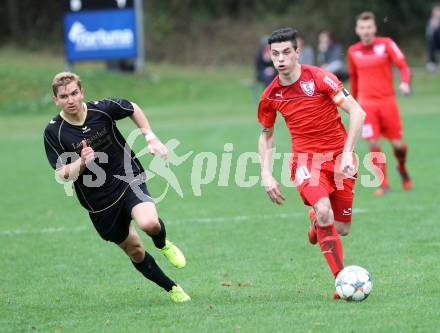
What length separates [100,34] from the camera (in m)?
27.4

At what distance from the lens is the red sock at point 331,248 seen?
271 inches

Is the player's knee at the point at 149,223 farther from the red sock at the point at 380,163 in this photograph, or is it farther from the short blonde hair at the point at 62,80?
the red sock at the point at 380,163

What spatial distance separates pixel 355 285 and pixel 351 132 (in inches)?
45.1

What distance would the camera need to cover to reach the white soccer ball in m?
6.52

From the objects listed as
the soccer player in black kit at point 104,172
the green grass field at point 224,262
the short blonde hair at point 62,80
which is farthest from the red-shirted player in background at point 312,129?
the short blonde hair at point 62,80

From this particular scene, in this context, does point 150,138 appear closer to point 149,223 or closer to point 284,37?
point 149,223

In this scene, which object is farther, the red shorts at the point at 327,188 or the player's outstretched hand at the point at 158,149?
the red shorts at the point at 327,188

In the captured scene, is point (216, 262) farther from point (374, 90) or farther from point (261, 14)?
point (261, 14)

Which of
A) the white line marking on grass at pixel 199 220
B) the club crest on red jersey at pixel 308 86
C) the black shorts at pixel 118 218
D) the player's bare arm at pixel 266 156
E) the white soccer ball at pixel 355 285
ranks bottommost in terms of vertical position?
the white line marking on grass at pixel 199 220

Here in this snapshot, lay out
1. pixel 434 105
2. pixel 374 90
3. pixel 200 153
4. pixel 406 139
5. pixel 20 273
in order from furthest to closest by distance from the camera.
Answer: pixel 434 105 < pixel 406 139 < pixel 200 153 < pixel 374 90 < pixel 20 273

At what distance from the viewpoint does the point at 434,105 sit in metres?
25.5

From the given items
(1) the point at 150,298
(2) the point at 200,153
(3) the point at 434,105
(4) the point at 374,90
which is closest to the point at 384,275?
(1) the point at 150,298

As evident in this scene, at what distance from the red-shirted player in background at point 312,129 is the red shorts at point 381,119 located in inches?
201

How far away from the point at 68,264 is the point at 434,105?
18.2 meters
